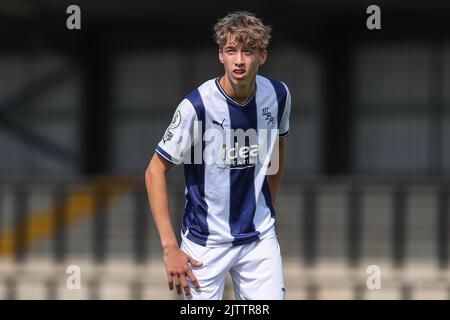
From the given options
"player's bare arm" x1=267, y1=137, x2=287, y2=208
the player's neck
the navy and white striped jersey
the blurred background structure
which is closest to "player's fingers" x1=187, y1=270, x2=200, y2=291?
the navy and white striped jersey

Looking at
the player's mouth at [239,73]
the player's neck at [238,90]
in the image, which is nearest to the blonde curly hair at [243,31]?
the player's mouth at [239,73]

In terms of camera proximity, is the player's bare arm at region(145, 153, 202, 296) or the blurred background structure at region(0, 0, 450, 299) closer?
the player's bare arm at region(145, 153, 202, 296)

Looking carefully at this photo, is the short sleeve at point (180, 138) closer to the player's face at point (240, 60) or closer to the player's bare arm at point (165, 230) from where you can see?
the player's bare arm at point (165, 230)

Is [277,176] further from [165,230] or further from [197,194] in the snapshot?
[165,230]

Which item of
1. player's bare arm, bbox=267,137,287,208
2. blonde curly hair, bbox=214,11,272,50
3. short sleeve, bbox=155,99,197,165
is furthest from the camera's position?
player's bare arm, bbox=267,137,287,208

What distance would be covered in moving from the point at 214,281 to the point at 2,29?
1097 cm

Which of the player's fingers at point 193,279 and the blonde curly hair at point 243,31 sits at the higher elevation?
the blonde curly hair at point 243,31

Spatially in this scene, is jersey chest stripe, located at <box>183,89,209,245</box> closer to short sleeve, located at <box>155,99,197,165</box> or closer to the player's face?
short sleeve, located at <box>155,99,197,165</box>

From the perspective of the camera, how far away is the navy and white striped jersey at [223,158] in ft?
14.4

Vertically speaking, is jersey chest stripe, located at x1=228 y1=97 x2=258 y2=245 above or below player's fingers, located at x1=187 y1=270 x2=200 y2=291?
above

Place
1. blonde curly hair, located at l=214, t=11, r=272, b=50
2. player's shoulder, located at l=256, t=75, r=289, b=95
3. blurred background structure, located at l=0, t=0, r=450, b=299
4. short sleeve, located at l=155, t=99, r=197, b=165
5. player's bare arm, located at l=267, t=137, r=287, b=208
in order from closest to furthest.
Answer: blonde curly hair, located at l=214, t=11, r=272, b=50, short sleeve, located at l=155, t=99, r=197, b=165, player's shoulder, located at l=256, t=75, r=289, b=95, player's bare arm, located at l=267, t=137, r=287, b=208, blurred background structure, located at l=0, t=0, r=450, b=299

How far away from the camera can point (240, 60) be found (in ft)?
13.8

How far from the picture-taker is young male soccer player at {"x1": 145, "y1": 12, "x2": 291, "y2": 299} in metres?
4.29
